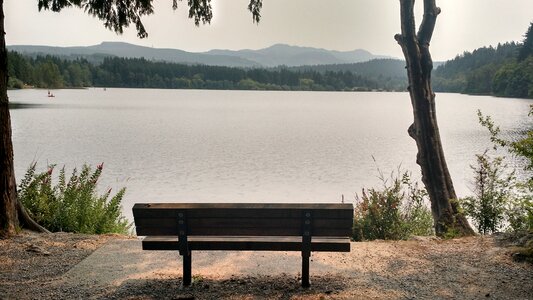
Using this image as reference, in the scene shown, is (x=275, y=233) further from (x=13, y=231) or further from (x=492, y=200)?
(x=492, y=200)

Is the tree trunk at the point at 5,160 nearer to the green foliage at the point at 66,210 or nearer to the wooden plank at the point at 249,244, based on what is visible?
the green foliage at the point at 66,210

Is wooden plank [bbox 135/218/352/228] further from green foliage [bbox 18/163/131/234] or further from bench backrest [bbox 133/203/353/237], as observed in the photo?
green foliage [bbox 18/163/131/234]

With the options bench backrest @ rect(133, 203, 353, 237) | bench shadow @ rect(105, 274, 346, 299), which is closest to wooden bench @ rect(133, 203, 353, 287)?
bench backrest @ rect(133, 203, 353, 237)

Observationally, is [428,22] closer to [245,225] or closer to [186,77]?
[245,225]

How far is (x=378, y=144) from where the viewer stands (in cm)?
3591

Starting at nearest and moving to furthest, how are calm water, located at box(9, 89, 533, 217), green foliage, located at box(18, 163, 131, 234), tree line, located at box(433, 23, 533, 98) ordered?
green foliage, located at box(18, 163, 131, 234) < calm water, located at box(9, 89, 533, 217) < tree line, located at box(433, 23, 533, 98)

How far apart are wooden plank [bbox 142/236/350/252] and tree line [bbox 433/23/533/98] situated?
89.9 meters

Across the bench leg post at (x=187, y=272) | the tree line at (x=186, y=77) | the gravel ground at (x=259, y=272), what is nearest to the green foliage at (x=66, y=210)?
the gravel ground at (x=259, y=272)

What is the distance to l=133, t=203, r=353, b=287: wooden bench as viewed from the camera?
4.97 metres

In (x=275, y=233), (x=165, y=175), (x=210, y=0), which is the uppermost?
(x=210, y=0)

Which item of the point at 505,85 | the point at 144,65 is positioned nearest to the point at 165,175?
the point at 505,85

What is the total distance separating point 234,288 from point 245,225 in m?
0.81

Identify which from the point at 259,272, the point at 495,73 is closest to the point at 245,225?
the point at 259,272

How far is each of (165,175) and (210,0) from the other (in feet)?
47.2
